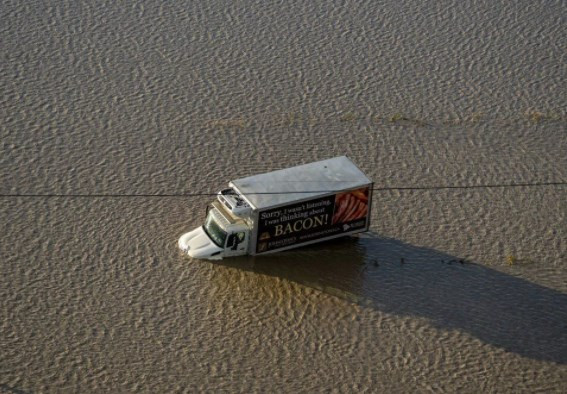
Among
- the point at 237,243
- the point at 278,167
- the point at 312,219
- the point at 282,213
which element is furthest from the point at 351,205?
the point at 278,167

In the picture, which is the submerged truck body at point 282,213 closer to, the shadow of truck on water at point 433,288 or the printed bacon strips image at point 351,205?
the printed bacon strips image at point 351,205

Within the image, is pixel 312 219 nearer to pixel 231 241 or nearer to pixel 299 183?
pixel 299 183

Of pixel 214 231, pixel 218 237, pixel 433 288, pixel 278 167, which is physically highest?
pixel 278 167

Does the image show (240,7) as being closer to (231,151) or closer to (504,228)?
(231,151)

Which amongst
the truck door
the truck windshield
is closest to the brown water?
the truck door

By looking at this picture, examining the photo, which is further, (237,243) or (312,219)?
(312,219)

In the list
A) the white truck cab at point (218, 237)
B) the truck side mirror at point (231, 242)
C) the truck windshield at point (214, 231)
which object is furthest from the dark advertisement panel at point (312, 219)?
the truck windshield at point (214, 231)

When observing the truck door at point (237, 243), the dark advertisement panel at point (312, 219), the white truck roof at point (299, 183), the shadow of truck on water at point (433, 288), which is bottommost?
the shadow of truck on water at point (433, 288)
